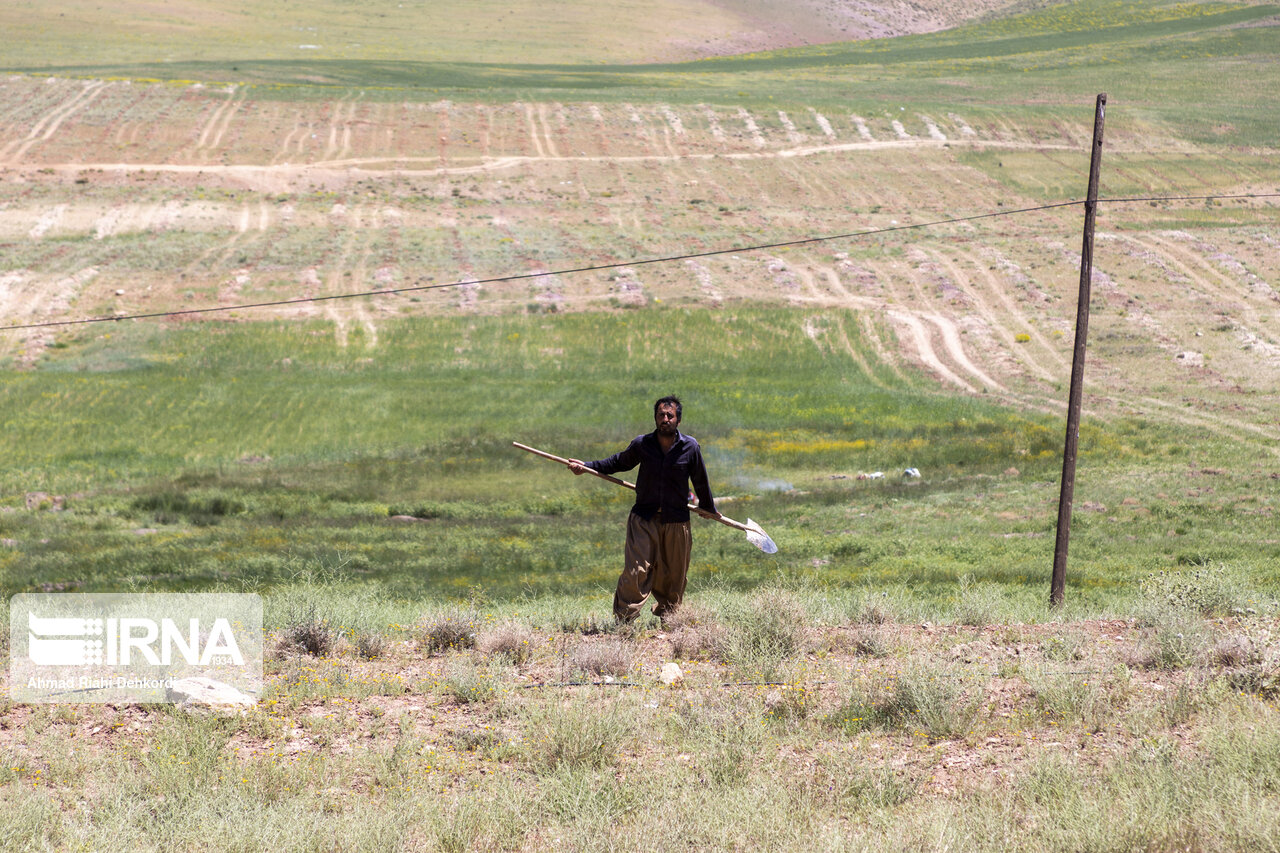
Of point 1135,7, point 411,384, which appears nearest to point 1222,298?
point 411,384

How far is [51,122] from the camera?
55844 mm

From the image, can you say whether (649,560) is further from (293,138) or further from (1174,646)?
(293,138)

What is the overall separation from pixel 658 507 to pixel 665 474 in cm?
34

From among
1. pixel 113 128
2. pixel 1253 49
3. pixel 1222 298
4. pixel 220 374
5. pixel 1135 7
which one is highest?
pixel 1135 7

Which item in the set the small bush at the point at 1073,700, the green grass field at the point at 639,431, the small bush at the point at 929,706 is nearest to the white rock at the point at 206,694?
the green grass field at the point at 639,431

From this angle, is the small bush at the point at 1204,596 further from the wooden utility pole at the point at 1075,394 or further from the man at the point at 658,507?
the man at the point at 658,507

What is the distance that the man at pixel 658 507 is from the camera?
377 inches

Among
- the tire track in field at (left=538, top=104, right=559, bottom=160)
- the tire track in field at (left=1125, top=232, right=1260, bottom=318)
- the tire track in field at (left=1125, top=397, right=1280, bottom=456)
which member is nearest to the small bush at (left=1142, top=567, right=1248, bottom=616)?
the tire track in field at (left=1125, top=397, right=1280, bottom=456)

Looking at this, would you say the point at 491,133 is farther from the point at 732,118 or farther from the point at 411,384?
the point at 411,384

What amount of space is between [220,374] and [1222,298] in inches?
1406

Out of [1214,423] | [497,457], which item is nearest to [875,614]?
[497,457]

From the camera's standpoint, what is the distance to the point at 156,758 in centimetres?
→ 709

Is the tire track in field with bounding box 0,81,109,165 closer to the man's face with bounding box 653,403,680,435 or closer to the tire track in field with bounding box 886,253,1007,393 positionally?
the tire track in field with bounding box 886,253,1007,393

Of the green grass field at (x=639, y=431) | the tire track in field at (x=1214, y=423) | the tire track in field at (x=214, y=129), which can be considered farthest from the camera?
the tire track in field at (x=214, y=129)
